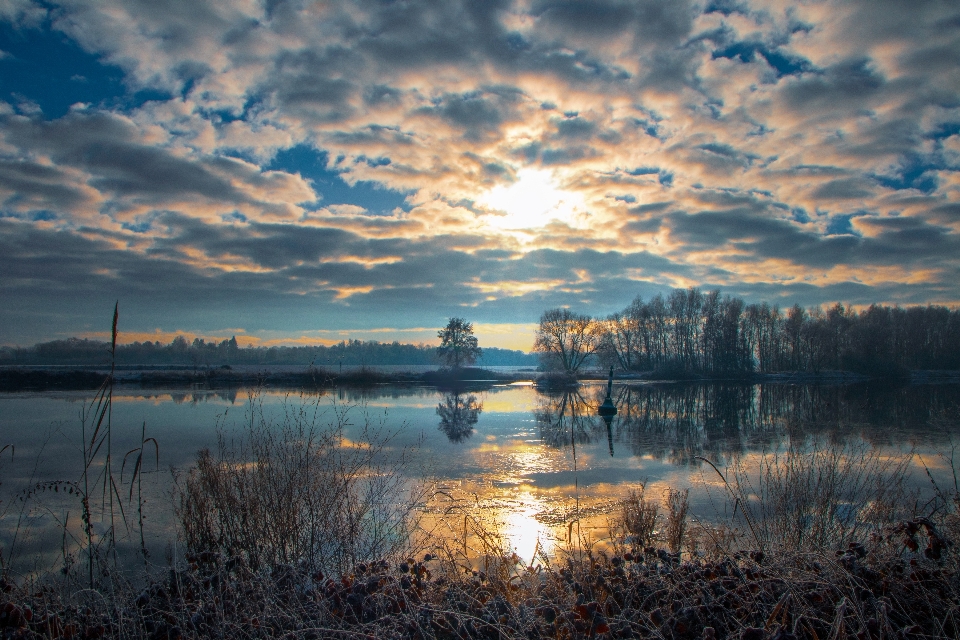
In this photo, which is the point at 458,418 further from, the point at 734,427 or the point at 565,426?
the point at 734,427

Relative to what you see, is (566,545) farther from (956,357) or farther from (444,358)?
(956,357)

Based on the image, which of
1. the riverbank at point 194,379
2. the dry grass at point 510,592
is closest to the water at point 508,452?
the dry grass at point 510,592

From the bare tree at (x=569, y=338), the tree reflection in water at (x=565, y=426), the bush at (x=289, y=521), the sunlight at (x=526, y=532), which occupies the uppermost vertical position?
the bare tree at (x=569, y=338)

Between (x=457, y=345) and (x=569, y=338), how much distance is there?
1443 centimetres

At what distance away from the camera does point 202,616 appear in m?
3.36

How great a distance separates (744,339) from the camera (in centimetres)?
7312

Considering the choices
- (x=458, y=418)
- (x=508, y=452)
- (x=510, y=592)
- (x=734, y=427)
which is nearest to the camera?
(x=510, y=592)

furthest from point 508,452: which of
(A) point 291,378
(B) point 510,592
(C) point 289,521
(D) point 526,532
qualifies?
(A) point 291,378

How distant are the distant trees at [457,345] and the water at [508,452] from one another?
142ft

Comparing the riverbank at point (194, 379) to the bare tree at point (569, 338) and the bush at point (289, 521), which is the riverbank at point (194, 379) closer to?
the bare tree at point (569, 338)

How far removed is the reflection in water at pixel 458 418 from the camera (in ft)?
51.7

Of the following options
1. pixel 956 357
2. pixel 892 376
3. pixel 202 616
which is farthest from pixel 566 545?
pixel 956 357

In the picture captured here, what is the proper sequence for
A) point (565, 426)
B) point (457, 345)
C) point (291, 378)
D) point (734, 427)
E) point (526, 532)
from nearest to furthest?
point (526, 532) → point (734, 427) → point (565, 426) → point (291, 378) → point (457, 345)

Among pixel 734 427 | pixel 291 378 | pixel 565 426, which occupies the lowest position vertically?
pixel 565 426
